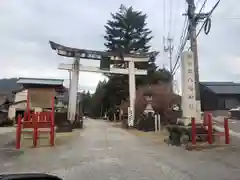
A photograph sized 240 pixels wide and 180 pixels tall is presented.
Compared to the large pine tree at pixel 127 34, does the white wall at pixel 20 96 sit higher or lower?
lower

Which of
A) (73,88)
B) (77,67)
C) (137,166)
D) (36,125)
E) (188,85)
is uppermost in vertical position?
(77,67)

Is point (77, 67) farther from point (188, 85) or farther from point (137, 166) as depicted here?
point (137, 166)

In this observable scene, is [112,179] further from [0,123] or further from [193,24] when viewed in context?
[0,123]

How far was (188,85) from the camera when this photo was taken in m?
16.8

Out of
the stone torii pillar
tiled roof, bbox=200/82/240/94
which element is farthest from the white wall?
tiled roof, bbox=200/82/240/94

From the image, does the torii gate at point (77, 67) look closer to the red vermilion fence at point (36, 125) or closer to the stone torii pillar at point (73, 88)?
the stone torii pillar at point (73, 88)

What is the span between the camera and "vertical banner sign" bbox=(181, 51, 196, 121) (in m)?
16.7

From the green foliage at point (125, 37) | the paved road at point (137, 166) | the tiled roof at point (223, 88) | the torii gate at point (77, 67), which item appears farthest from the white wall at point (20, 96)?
the paved road at point (137, 166)

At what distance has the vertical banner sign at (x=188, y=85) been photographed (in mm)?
16728

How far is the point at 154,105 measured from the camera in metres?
36.2

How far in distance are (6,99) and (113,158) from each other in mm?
50848

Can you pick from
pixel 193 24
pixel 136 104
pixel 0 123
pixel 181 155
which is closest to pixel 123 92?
pixel 136 104

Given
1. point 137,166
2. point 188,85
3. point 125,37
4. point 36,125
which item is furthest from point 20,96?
point 137,166

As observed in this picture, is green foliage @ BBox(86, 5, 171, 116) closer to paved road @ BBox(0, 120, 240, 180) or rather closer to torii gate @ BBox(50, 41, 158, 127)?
torii gate @ BBox(50, 41, 158, 127)
